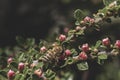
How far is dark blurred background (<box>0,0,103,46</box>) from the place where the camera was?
338cm

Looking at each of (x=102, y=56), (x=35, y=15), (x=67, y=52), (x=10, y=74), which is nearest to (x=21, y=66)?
(x=10, y=74)

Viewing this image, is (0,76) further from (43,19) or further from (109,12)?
(43,19)

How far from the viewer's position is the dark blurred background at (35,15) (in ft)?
11.1

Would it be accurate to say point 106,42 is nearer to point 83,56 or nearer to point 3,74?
point 83,56

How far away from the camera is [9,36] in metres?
4.23

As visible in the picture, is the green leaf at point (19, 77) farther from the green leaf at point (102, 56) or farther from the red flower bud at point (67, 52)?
the green leaf at point (102, 56)

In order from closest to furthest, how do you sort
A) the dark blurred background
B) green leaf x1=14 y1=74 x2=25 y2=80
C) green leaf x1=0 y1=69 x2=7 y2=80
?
green leaf x1=14 y1=74 x2=25 y2=80 → green leaf x1=0 y1=69 x2=7 y2=80 → the dark blurred background

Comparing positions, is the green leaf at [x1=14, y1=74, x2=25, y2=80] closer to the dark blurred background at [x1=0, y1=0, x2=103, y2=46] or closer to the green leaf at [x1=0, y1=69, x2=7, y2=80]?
the green leaf at [x1=0, y1=69, x2=7, y2=80]

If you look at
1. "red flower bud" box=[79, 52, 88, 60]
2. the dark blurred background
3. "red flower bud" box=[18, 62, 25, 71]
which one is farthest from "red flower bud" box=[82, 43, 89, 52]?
the dark blurred background

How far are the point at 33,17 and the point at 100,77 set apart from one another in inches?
60.0

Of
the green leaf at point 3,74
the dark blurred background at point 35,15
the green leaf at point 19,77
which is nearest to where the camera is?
the green leaf at point 19,77

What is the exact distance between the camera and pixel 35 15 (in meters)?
4.27

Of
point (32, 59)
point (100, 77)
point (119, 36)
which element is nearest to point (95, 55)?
point (32, 59)

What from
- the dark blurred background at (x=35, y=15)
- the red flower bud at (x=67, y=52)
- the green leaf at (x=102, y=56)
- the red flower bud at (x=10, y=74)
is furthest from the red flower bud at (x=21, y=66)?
the dark blurred background at (x=35, y=15)
